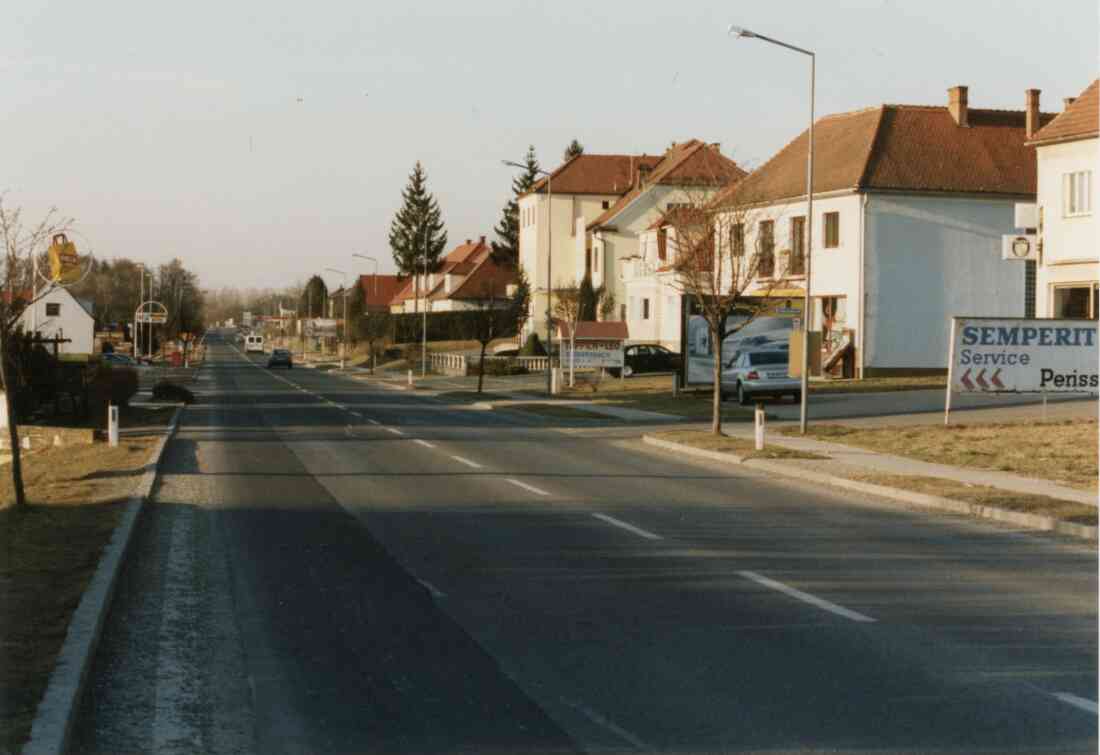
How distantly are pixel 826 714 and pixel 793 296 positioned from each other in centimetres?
4596

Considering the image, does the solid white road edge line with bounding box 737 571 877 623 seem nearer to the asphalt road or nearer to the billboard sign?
the asphalt road

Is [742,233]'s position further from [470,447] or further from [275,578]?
[275,578]

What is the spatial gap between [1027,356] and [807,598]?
Answer: 20.2 metres

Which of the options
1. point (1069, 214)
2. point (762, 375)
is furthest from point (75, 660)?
point (1069, 214)

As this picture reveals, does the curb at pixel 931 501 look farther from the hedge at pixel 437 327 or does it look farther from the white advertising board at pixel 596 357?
the hedge at pixel 437 327

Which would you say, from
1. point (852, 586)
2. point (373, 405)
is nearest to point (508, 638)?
point (852, 586)

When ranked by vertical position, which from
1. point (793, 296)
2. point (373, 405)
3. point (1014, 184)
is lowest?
point (373, 405)

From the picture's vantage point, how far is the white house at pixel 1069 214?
1534 inches

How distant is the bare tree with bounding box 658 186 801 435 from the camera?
29672mm

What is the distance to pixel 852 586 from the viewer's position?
37.3 feet

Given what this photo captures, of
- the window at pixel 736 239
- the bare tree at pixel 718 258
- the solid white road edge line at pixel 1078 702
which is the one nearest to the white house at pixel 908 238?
the bare tree at pixel 718 258

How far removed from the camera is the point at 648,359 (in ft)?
204

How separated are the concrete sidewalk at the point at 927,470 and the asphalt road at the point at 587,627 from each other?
225 cm

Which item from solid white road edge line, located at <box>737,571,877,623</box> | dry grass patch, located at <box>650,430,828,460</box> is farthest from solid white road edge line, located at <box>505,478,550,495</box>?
solid white road edge line, located at <box>737,571,877,623</box>
